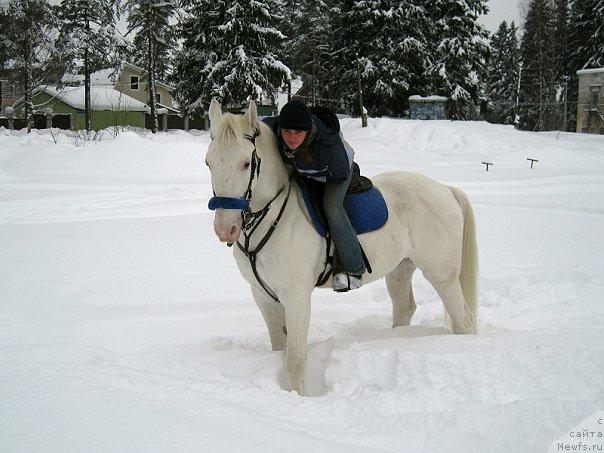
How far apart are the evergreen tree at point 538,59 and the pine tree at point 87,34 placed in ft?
109

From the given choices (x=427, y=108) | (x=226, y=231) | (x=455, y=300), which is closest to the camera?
(x=226, y=231)

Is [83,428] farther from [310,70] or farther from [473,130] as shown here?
[310,70]

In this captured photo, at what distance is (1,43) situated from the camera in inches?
1150

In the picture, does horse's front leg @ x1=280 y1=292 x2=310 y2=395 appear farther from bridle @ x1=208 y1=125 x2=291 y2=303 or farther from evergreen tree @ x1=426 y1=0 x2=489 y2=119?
evergreen tree @ x1=426 y1=0 x2=489 y2=119

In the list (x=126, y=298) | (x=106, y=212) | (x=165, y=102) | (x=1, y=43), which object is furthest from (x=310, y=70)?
(x=126, y=298)

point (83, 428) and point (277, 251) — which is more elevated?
point (277, 251)

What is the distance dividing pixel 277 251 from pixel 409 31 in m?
29.7

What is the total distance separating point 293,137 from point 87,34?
32764mm

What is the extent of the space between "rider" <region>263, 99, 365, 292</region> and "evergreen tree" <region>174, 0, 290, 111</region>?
24.1 m

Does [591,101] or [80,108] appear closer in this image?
[591,101]

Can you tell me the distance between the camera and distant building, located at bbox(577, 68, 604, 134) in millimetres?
26484

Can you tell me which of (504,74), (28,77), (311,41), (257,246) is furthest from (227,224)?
(504,74)

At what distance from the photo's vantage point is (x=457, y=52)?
2783 centimetres

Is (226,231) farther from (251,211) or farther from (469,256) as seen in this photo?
(469,256)
